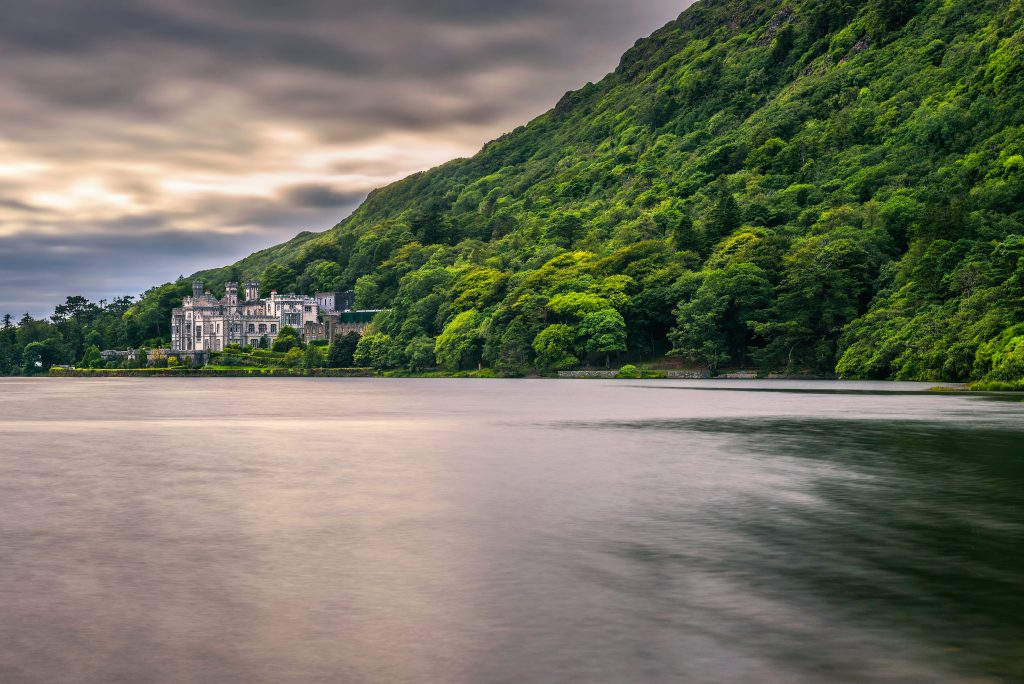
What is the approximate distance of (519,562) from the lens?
14062mm

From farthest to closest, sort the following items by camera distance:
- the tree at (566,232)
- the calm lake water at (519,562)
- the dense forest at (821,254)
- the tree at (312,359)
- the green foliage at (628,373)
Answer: the tree at (566,232), the tree at (312,359), the green foliage at (628,373), the dense forest at (821,254), the calm lake water at (519,562)

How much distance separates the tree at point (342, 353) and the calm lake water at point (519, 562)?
131847 mm

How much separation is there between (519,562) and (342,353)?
153644 millimetres

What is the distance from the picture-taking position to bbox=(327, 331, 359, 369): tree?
164125 mm

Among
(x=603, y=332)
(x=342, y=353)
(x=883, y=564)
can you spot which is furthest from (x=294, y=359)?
(x=883, y=564)

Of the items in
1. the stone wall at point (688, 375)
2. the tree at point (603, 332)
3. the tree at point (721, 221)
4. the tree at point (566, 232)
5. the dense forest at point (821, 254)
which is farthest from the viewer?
the tree at point (566, 232)

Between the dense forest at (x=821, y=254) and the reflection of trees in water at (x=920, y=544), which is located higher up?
the dense forest at (x=821, y=254)

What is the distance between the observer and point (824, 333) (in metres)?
107

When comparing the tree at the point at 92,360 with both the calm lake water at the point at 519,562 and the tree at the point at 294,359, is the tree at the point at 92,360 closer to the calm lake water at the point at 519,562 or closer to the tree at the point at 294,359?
Result: the tree at the point at 294,359

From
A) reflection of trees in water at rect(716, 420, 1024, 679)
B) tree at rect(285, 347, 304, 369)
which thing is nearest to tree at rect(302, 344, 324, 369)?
tree at rect(285, 347, 304, 369)

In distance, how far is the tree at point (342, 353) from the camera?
16412cm

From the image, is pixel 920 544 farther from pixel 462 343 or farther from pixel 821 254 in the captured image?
pixel 462 343

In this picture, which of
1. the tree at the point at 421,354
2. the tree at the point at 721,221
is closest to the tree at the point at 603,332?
the tree at the point at 721,221

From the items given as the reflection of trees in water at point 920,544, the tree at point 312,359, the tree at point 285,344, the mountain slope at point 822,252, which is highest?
the mountain slope at point 822,252
